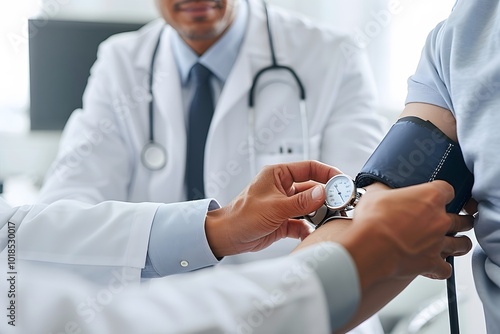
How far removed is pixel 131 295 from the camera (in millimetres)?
635

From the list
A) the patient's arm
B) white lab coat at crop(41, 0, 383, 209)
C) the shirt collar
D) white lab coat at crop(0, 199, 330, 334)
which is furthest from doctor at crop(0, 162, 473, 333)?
the shirt collar

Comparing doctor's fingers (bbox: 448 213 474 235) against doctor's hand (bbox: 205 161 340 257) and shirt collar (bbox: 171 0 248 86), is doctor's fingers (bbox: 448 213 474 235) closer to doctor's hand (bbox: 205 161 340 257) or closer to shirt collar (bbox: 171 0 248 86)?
doctor's hand (bbox: 205 161 340 257)

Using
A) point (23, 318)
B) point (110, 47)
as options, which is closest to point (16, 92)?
point (110, 47)

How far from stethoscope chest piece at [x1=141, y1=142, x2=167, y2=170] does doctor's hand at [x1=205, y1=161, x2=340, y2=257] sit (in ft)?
1.73

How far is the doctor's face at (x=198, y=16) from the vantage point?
1.56m

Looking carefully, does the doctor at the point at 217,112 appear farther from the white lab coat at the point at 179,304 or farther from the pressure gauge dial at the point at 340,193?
the white lab coat at the point at 179,304

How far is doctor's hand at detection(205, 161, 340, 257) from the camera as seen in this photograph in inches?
36.9

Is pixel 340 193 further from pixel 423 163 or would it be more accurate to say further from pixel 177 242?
pixel 177 242

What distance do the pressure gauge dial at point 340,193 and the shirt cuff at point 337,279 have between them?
209 millimetres

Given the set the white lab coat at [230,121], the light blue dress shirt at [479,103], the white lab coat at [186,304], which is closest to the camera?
the white lab coat at [186,304]

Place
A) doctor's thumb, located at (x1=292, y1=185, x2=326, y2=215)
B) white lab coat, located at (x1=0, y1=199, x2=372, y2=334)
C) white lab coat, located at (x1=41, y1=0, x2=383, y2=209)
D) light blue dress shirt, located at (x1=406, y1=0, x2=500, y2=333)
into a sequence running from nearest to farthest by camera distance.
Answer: white lab coat, located at (x1=0, y1=199, x2=372, y2=334) → light blue dress shirt, located at (x1=406, y1=0, x2=500, y2=333) → doctor's thumb, located at (x1=292, y1=185, x2=326, y2=215) → white lab coat, located at (x1=41, y1=0, x2=383, y2=209)

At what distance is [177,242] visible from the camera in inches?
38.3

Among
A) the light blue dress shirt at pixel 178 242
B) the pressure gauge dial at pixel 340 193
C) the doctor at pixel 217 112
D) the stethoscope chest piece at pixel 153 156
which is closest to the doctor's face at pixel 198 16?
the doctor at pixel 217 112

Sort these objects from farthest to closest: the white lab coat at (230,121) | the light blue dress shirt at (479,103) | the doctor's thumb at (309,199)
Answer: the white lab coat at (230,121) → the doctor's thumb at (309,199) → the light blue dress shirt at (479,103)
